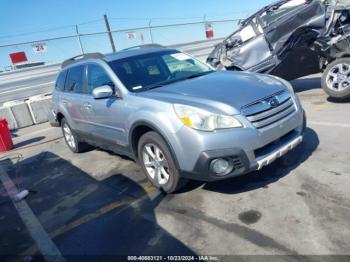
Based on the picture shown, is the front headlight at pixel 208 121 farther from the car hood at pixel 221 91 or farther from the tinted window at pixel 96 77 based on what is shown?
the tinted window at pixel 96 77

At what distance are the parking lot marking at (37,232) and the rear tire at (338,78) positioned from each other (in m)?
5.45

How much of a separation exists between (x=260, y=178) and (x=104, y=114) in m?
2.28

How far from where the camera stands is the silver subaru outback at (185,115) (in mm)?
3492

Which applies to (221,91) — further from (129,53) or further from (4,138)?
(4,138)

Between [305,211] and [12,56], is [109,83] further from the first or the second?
[12,56]

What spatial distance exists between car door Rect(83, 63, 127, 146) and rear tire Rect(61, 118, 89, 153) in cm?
112

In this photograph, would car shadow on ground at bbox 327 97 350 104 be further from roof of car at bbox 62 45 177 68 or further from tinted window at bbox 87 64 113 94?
tinted window at bbox 87 64 113 94

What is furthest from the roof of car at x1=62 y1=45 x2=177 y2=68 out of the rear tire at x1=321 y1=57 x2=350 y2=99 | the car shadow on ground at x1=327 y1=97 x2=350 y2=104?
the car shadow on ground at x1=327 y1=97 x2=350 y2=104

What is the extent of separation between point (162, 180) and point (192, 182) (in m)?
0.42

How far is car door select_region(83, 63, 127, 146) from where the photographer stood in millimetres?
4551

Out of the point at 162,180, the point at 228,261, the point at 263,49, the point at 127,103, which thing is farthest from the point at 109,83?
the point at 263,49

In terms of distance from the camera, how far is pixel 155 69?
4.90m

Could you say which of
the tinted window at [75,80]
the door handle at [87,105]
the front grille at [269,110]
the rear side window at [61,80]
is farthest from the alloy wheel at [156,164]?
the rear side window at [61,80]

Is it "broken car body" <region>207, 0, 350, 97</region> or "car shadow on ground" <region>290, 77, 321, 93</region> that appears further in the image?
"car shadow on ground" <region>290, 77, 321, 93</region>
